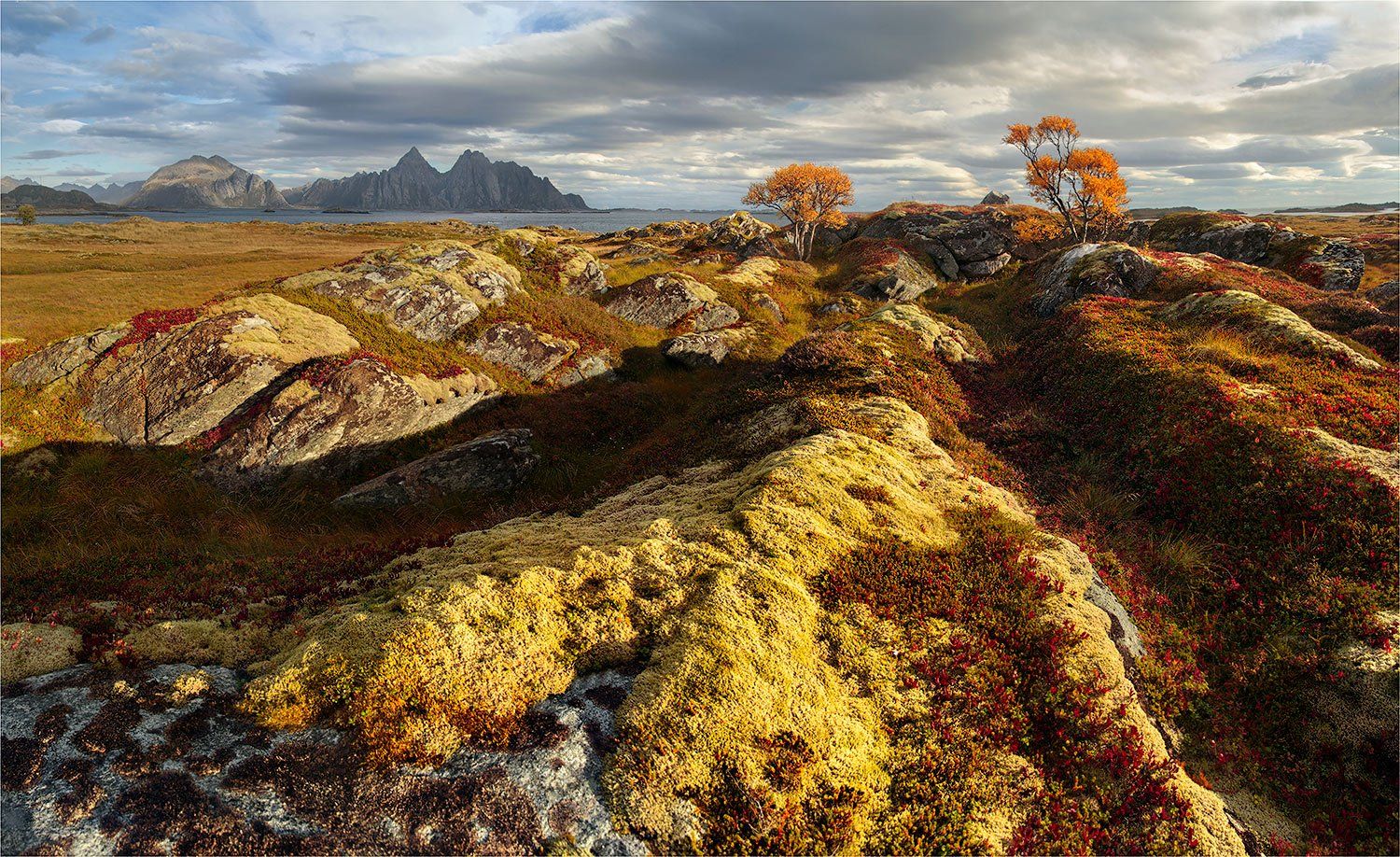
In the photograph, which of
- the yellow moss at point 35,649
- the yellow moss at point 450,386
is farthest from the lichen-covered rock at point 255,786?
the yellow moss at point 450,386

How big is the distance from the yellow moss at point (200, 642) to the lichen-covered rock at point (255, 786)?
2.71 feet

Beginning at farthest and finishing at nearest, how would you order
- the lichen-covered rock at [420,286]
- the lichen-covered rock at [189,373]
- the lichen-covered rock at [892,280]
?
the lichen-covered rock at [892,280]
the lichen-covered rock at [420,286]
the lichen-covered rock at [189,373]

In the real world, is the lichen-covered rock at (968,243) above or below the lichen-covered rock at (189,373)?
above

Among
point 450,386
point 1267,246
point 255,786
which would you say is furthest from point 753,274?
point 255,786

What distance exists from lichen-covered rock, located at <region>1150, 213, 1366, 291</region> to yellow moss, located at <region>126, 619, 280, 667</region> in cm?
5991

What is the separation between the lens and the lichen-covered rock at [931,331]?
26406 millimetres

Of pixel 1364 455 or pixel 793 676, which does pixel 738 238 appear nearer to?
pixel 1364 455

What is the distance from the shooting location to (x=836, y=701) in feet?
21.6

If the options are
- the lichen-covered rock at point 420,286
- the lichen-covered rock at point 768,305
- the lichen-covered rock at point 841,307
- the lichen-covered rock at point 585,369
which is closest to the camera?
the lichen-covered rock at point 420,286

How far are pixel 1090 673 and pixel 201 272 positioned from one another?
78.2 metres

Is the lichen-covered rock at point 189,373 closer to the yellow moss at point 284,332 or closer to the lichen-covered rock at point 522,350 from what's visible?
the yellow moss at point 284,332

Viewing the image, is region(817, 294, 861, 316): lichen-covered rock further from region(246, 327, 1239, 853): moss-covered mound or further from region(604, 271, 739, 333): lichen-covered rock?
region(246, 327, 1239, 853): moss-covered mound

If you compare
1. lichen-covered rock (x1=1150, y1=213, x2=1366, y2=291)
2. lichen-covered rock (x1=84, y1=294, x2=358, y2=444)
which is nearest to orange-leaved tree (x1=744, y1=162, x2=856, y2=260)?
lichen-covered rock (x1=1150, y1=213, x2=1366, y2=291)

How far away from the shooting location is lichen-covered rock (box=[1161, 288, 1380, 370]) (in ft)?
66.1
